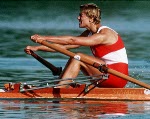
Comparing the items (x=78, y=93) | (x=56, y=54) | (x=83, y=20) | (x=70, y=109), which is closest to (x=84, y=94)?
(x=78, y=93)

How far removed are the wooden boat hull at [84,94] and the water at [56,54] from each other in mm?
153

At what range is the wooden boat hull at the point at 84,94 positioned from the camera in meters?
18.0

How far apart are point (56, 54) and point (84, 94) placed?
32.2 feet

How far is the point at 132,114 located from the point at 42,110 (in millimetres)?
1553

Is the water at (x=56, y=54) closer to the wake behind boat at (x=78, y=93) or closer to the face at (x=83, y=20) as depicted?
the wake behind boat at (x=78, y=93)

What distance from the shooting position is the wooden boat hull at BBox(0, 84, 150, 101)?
18047mm

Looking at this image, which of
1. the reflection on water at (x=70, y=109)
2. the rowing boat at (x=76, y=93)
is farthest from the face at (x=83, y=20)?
the reflection on water at (x=70, y=109)

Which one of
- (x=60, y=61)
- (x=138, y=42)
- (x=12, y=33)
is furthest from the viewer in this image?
(x=12, y=33)

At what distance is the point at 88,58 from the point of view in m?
17.8

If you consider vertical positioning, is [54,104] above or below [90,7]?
below

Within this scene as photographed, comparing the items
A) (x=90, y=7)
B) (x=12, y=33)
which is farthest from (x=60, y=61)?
(x=12, y=33)

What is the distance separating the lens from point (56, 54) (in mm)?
27875

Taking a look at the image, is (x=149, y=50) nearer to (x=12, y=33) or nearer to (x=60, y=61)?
(x=60, y=61)

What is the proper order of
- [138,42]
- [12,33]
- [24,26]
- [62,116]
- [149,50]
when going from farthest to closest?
[24,26] < [12,33] < [138,42] < [149,50] < [62,116]
